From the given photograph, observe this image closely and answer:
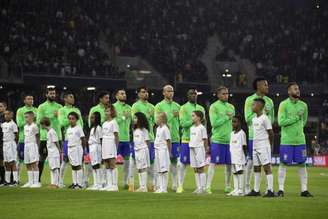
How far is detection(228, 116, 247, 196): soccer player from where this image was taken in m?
19.0

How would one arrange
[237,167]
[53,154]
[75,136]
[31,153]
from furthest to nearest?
[31,153]
[53,154]
[75,136]
[237,167]

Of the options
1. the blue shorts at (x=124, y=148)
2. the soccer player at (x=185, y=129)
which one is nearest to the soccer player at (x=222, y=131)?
the soccer player at (x=185, y=129)

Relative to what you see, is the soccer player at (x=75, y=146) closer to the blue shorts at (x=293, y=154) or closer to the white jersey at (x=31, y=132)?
the white jersey at (x=31, y=132)

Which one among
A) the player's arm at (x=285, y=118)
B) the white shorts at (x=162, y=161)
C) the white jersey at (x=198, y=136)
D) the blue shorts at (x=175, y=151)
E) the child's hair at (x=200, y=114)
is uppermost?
the child's hair at (x=200, y=114)

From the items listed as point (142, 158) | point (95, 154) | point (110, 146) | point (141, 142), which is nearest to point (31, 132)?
point (95, 154)

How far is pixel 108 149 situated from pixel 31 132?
2.99 m

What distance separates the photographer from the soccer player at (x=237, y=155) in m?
19.0

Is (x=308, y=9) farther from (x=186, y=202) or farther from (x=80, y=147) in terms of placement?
(x=186, y=202)

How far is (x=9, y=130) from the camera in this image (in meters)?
22.9

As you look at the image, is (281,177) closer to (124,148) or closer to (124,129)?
(124,148)

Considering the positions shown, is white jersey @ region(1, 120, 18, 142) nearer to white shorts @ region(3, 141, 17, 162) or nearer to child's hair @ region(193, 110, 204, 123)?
white shorts @ region(3, 141, 17, 162)

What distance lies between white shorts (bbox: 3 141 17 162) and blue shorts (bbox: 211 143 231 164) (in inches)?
233

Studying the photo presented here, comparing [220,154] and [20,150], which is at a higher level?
[20,150]

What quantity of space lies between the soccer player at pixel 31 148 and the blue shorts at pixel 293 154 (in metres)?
6.96
